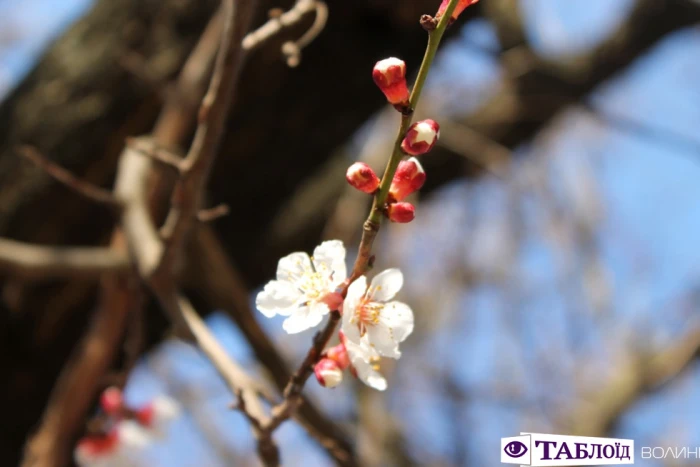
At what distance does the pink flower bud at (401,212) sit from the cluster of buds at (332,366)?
17 centimetres

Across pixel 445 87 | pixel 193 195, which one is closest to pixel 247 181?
pixel 193 195

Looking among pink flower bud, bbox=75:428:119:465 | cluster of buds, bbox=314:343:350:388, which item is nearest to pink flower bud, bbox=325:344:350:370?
cluster of buds, bbox=314:343:350:388

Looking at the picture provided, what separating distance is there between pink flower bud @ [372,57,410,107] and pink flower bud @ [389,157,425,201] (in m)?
0.06

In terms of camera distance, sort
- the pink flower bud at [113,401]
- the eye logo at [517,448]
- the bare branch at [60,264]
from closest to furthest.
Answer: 1. the eye logo at [517,448]
2. the pink flower bud at [113,401]
3. the bare branch at [60,264]

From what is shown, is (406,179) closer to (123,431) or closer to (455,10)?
(455,10)

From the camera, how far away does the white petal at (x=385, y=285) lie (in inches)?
27.3

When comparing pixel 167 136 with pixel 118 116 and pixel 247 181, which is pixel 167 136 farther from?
pixel 247 181

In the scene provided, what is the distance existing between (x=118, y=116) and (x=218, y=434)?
218 cm

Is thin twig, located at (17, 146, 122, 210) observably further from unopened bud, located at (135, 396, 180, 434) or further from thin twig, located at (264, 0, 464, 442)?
thin twig, located at (264, 0, 464, 442)

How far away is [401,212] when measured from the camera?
58cm

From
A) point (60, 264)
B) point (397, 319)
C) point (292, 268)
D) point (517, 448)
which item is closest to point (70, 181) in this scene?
point (60, 264)

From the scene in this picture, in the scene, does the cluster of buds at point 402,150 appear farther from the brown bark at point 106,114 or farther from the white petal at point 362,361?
the brown bark at point 106,114

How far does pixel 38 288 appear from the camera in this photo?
1754 mm

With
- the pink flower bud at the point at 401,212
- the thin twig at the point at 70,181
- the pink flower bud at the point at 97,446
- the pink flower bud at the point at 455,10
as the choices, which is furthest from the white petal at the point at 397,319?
the pink flower bud at the point at 97,446
